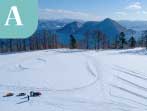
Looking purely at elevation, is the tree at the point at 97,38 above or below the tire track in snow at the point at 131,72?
above

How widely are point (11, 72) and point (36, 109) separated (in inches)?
448

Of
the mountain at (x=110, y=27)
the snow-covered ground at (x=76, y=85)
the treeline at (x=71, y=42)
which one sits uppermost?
the mountain at (x=110, y=27)

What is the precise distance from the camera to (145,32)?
55.2 m

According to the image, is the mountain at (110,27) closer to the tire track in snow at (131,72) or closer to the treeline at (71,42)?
the treeline at (71,42)

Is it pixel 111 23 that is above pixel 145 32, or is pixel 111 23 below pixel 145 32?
above

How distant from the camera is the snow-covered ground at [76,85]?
13602 mm

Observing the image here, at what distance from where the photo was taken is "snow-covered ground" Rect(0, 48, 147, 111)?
13602 millimetres

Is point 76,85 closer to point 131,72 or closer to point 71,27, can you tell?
point 131,72

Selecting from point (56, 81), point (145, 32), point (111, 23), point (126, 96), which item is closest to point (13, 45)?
point (145, 32)

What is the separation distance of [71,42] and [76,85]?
131 feet

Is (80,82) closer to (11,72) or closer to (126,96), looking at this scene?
(126,96)

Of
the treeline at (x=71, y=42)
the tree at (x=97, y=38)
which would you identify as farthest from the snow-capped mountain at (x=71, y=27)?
the tree at (x=97, y=38)

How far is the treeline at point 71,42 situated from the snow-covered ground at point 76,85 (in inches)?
1190

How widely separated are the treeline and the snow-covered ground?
99.1 ft
